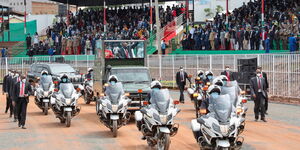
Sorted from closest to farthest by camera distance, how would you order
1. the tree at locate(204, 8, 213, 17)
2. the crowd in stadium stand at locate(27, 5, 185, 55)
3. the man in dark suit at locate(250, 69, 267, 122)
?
the man in dark suit at locate(250, 69, 267, 122) < the crowd in stadium stand at locate(27, 5, 185, 55) < the tree at locate(204, 8, 213, 17)

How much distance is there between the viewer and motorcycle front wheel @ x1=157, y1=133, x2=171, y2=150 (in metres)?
13.4

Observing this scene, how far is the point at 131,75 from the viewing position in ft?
73.6

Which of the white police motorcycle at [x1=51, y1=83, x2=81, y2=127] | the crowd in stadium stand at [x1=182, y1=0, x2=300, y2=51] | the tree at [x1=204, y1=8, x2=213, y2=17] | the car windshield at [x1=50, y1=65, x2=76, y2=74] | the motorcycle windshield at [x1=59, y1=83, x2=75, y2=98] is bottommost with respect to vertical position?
the white police motorcycle at [x1=51, y1=83, x2=81, y2=127]

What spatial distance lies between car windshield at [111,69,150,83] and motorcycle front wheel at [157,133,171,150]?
8376 millimetres

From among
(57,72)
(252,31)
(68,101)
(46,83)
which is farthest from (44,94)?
(252,31)

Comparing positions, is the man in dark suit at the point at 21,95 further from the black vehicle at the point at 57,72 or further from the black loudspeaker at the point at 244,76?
the black vehicle at the point at 57,72

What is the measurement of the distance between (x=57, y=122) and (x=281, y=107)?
31.5 ft

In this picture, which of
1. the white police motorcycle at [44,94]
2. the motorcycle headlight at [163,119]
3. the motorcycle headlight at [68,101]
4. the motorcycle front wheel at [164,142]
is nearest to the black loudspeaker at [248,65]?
the white police motorcycle at [44,94]

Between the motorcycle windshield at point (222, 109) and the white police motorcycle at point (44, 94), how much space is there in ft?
44.2

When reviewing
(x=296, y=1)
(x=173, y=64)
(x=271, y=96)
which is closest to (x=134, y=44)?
(x=271, y=96)

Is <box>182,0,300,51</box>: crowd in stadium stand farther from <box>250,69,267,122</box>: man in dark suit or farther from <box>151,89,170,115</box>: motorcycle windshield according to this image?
<box>151,89,170,115</box>: motorcycle windshield

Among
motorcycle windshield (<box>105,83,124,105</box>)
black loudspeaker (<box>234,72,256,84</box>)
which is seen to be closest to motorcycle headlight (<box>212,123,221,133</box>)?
motorcycle windshield (<box>105,83,124,105</box>)

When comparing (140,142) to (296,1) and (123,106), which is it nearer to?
(123,106)

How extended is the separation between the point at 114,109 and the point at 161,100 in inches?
136
